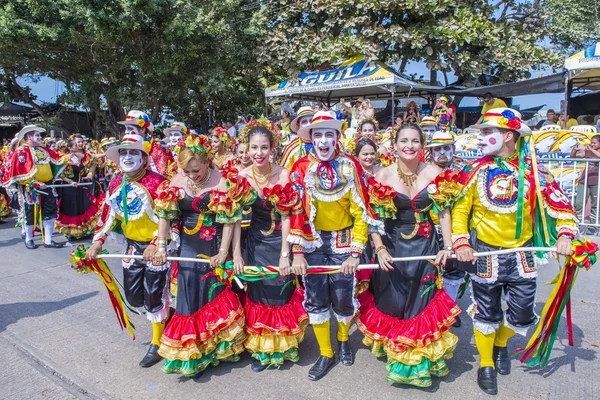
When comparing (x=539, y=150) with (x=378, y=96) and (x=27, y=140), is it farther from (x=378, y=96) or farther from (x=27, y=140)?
(x=27, y=140)

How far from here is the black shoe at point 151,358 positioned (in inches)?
144

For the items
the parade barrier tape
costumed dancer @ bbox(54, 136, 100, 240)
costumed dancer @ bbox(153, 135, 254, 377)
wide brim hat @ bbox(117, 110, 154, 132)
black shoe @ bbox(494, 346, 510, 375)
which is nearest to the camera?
the parade barrier tape

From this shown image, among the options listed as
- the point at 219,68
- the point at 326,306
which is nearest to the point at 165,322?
the point at 326,306

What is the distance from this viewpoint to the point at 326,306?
11.4 feet

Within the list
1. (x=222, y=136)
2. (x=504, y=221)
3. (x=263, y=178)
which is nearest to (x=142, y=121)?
(x=222, y=136)

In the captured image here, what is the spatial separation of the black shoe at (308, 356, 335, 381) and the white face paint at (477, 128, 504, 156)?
192 cm

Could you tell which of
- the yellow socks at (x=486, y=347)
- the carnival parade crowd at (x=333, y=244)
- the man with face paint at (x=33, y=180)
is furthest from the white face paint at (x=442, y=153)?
the man with face paint at (x=33, y=180)

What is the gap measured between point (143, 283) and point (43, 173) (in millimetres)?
5449

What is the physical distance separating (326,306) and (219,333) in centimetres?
82

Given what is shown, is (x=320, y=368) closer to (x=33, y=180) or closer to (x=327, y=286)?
(x=327, y=286)

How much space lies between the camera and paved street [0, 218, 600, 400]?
3.22 meters

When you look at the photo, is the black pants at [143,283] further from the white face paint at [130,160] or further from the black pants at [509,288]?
the black pants at [509,288]

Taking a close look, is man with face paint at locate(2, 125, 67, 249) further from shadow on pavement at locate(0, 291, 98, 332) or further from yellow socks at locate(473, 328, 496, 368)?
yellow socks at locate(473, 328, 496, 368)

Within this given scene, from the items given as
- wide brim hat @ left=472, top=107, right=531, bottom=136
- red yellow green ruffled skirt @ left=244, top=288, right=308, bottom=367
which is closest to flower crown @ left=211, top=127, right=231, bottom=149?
red yellow green ruffled skirt @ left=244, top=288, right=308, bottom=367
